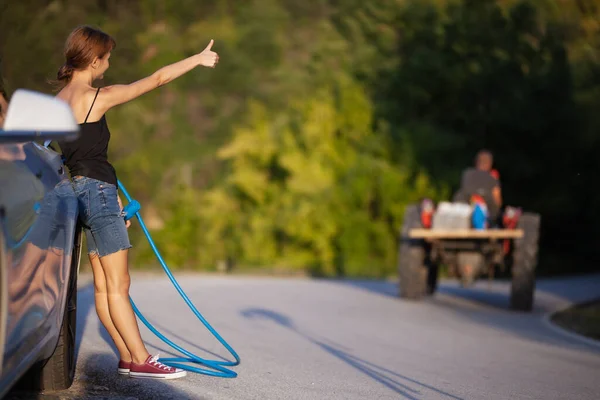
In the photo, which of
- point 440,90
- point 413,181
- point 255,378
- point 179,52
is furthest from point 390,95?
point 255,378

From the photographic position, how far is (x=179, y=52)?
46.8 metres

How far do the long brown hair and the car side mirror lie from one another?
1877mm

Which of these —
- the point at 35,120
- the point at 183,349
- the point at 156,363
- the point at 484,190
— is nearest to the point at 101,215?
the point at 156,363

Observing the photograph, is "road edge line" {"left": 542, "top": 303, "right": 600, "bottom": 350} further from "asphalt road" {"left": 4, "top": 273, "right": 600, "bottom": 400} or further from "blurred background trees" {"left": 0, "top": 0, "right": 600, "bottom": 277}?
"blurred background trees" {"left": 0, "top": 0, "right": 600, "bottom": 277}

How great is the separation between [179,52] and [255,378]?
40.7 metres

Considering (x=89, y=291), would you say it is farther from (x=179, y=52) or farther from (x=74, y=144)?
(x=179, y=52)

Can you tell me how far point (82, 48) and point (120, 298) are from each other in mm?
1527

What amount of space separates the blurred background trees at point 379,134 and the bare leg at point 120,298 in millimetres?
17429

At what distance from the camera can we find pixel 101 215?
624 cm

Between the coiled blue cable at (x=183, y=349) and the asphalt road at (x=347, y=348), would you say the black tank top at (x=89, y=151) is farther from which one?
the asphalt road at (x=347, y=348)

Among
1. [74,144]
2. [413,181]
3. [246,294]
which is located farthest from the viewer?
[413,181]

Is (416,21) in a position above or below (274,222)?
above

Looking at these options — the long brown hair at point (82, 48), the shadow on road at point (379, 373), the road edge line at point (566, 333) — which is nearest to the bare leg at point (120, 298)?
the long brown hair at point (82, 48)

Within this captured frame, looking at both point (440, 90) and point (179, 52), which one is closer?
point (440, 90)
